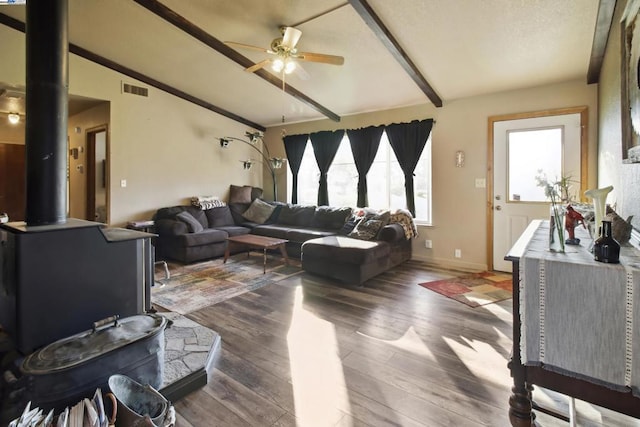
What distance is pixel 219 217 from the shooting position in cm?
590

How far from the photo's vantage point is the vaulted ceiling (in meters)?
2.90

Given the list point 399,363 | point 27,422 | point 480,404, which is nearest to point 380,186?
point 399,363

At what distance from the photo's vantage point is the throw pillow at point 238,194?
644 centimetres

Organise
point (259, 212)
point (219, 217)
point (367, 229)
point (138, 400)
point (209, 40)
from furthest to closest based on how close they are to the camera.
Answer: point (259, 212), point (219, 217), point (367, 229), point (209, 40), point (138, 400)

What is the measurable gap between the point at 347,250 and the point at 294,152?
3.26m

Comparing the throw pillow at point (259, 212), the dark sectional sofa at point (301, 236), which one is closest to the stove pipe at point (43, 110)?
the dark sectional sofa at point (301, 236)

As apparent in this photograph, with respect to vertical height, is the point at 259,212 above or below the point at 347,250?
above

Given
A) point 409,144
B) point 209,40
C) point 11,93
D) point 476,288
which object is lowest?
point 476,288

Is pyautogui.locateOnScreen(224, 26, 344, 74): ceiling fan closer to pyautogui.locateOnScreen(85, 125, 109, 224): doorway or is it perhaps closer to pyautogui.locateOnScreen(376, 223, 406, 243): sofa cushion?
pyautogui.locateOnScreen(376, 223, 406, 243): sofa cushion

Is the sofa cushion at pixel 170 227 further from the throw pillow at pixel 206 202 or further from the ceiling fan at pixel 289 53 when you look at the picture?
the ceiling fan at pixel 289 53

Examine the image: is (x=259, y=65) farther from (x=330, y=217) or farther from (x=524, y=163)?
(x=524, y=163)

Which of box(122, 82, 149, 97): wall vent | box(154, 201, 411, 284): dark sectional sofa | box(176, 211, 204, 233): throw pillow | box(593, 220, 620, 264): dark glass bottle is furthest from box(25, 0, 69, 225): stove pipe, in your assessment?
box(122, 82, 149, 97): wall vent

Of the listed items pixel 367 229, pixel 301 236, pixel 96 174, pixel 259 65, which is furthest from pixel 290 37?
pixel 96 174

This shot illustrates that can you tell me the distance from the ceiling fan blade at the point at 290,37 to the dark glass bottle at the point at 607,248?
294cm
